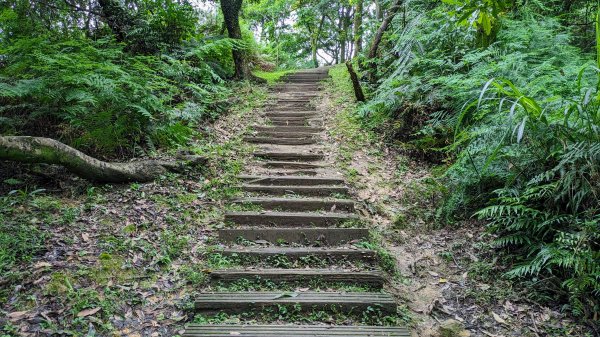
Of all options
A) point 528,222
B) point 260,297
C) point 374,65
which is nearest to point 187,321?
point 260,297

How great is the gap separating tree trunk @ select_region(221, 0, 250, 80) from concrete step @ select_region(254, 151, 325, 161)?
197 inches

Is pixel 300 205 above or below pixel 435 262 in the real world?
above

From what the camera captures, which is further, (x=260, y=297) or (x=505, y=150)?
(x=505, y=150)

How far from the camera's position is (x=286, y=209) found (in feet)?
15.4

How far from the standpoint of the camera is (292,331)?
9.54 ft

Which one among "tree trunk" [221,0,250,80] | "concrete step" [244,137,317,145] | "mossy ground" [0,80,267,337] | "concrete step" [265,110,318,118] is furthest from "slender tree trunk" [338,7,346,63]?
"mossy ground" [0,80,267,337]

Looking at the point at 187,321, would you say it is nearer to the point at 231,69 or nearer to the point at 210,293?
the point at 210,293

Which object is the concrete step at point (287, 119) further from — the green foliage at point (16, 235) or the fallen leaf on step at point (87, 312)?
the fallen leaf on step at point (87, 312)

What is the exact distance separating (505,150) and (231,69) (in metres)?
8.67

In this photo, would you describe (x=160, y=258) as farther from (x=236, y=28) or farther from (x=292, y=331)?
(x=236, y=28)

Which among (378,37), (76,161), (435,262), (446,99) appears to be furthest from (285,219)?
(378,37)

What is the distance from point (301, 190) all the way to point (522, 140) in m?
2.79

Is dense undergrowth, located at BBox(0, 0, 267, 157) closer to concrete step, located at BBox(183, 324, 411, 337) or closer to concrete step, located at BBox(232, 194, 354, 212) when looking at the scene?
concrete step, located at BBox(232, 194, 354, 212)

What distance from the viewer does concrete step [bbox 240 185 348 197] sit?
507cm
